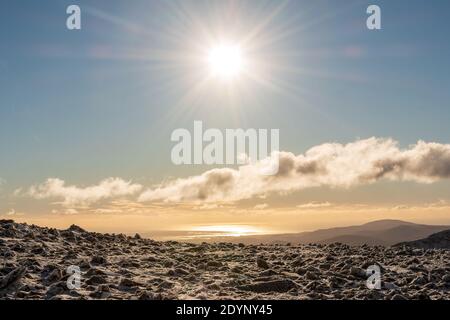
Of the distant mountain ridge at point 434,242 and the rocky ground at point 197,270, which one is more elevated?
the distant mountain ridge at point 434,242

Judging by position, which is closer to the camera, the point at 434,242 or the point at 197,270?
the point at 197,270

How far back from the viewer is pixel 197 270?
24406 millimetres

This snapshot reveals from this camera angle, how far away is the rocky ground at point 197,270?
62.8 ft

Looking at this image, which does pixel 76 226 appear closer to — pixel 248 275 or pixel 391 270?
pixel 248 275

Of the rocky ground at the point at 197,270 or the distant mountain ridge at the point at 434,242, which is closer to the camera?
the rocky ground at the point at 197,270

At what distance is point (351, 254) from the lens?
2848cm

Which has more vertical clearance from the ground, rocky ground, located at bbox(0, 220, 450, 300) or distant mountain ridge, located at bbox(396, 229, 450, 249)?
distant mountain ridge, located at bbox(396, 229, 450, 249)

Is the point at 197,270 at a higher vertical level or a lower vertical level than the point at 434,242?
lower

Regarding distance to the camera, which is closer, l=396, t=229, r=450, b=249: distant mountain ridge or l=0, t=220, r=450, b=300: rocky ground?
l=0, t=220, r=450, b=300: rocky ground

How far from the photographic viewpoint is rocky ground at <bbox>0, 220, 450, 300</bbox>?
19156mm
